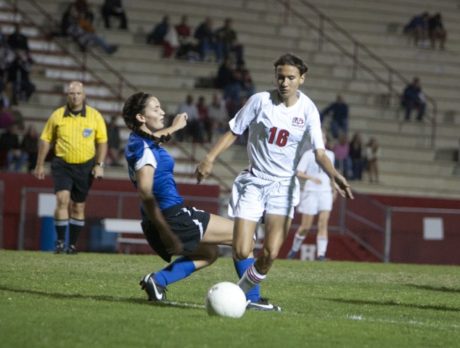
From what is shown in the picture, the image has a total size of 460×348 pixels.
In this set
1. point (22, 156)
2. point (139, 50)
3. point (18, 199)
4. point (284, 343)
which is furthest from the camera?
point (139, 50)

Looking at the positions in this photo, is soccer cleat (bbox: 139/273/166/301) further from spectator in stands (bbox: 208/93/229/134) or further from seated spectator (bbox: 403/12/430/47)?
seated spectator (bbox: 403/12/430/47)

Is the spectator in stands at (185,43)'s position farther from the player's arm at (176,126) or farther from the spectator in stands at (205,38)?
the player's arm at (176,126)

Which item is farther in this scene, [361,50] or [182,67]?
[361,50]

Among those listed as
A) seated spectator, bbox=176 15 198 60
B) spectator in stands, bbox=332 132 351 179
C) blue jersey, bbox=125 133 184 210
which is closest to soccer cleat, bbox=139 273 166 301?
blue jersey, bbox=125 133 184 210

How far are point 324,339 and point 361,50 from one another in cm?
2915

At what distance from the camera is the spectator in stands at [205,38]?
3388 cm

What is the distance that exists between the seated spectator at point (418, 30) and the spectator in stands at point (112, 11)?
32.6 ft

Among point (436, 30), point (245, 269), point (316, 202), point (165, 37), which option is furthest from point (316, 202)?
point (436, 30)

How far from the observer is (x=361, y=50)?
3803cm

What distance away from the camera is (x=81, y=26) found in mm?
32188

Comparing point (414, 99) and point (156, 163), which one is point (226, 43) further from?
point (156, 163)

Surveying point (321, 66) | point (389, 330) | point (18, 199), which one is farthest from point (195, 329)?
point (321, 66)

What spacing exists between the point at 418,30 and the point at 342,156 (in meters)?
8.94

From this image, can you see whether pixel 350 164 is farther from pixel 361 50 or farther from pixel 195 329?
pixel 195 329
